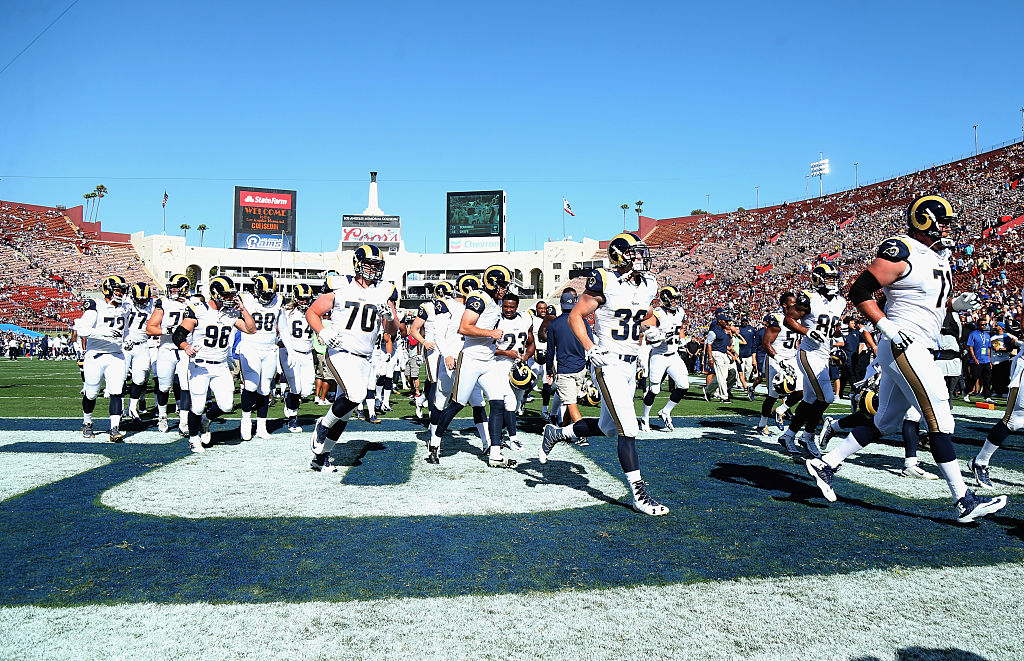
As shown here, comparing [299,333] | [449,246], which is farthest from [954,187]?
[299,333]

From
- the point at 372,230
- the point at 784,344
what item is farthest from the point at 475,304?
the point at 372,230

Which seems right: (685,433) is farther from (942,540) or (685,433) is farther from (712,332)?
(712,332)

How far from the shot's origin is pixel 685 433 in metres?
9.59

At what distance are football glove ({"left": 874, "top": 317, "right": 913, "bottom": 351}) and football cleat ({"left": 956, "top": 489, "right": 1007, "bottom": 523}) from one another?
113 centimetres

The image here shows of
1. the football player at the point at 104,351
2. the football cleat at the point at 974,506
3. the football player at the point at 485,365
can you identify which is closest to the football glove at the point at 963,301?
the football cleat at the point at 974,506

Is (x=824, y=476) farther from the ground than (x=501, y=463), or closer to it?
farther from the ground

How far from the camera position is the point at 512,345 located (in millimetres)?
8227

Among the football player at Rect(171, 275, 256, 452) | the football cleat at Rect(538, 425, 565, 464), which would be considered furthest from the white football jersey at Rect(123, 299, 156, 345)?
the football cleat at Rect(538, 425, 565, 464)

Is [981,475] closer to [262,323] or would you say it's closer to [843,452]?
[843,452]

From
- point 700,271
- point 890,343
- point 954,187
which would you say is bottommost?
point 890,343

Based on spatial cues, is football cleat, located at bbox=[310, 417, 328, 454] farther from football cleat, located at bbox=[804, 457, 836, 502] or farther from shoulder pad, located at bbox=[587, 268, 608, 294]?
football cleat, located at bbox=[804, 457, 836, 502]

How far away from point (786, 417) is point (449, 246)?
2130 inches

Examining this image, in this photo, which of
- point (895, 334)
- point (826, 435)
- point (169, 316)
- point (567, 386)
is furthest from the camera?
point (169, 316)

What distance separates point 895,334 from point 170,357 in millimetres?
9557
